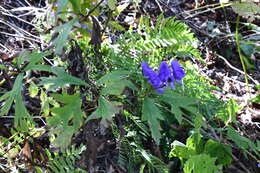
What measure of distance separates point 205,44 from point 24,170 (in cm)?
155

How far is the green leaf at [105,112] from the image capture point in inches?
48.8

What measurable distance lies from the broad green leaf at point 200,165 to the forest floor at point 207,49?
0.31 meters

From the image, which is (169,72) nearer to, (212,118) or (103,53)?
(103,53)

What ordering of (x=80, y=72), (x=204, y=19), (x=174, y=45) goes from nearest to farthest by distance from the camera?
(x=80, y=72)
(x=174, y=45)
(x=204, y=19)

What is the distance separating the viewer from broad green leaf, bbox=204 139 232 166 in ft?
6.20

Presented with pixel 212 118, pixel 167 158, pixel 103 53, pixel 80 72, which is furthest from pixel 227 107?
pixel 80 72

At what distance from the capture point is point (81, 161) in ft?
5.25

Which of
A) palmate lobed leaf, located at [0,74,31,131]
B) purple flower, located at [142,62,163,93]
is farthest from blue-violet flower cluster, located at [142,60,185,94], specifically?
palmate lobed leaf, located at [0,74,31,131]

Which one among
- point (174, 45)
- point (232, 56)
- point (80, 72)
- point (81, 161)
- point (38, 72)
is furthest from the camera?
point (232, 56)

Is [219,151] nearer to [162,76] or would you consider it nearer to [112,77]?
[162,76]

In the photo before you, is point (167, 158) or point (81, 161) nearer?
point (81, 161)

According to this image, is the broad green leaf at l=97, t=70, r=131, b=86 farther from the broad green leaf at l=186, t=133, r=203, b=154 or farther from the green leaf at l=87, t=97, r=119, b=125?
the broad green leaf at l=186, t=133, r=203, b=154

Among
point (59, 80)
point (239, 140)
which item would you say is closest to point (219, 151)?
point (239, 140)

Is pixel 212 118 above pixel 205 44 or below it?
below
